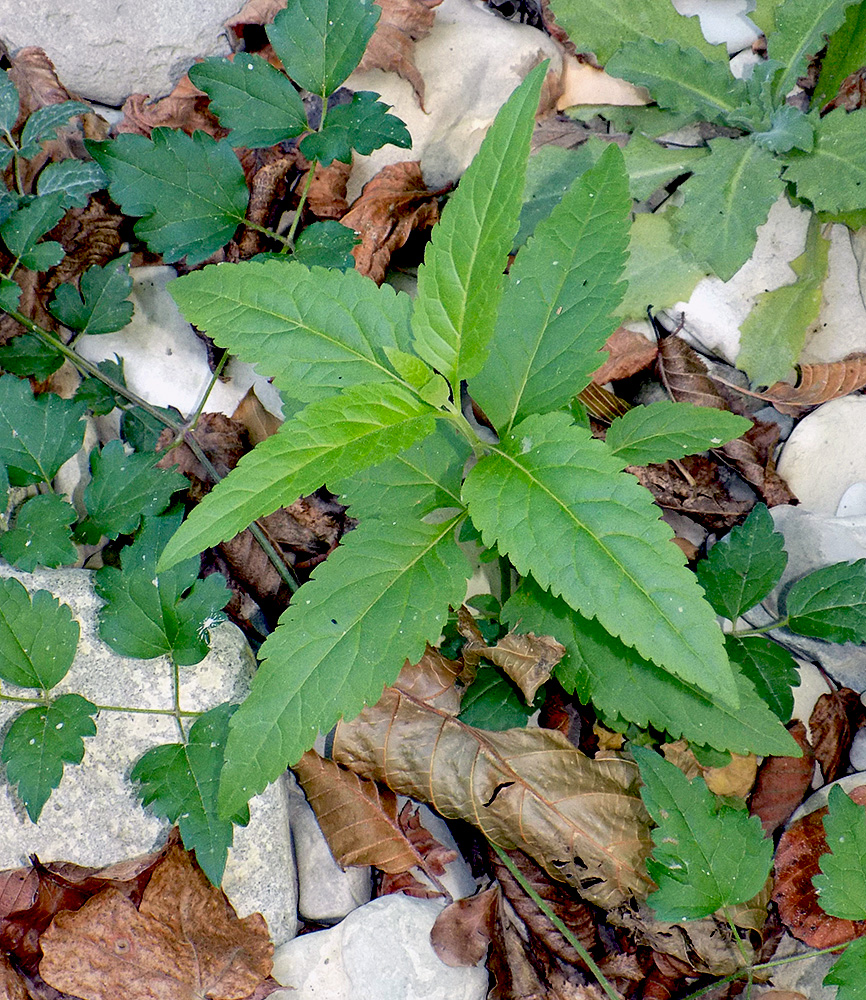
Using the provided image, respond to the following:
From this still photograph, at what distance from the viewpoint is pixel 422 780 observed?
2414 millimetres

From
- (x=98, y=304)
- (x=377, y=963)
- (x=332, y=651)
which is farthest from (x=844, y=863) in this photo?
(x=98, y=304)

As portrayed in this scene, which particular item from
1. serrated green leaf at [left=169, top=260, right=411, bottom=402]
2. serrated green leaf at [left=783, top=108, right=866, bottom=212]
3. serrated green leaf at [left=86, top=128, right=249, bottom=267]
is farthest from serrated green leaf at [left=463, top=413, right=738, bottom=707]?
serrated green leaf at [left=783, top=108, right=866, bottom=212]

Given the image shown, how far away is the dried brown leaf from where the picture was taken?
2520 millimetres

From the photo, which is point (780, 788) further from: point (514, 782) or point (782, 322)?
point (782, 322)

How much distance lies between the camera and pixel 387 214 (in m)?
2.90

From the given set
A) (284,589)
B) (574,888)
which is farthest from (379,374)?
(574,888)

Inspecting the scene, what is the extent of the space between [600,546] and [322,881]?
155 cm

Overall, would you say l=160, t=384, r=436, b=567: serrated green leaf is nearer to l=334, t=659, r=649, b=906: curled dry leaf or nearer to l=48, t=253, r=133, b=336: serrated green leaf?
l=334, t=659, r=649, b=906: curled dry leaf

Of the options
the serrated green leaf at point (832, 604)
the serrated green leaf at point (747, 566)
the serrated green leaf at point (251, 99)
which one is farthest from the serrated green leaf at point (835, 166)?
the serrated green leaf at point (251, 99)

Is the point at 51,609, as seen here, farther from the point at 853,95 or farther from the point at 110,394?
the point at 853,95

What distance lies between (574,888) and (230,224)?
2.28m

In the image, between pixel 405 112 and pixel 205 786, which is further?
pixel 405 112

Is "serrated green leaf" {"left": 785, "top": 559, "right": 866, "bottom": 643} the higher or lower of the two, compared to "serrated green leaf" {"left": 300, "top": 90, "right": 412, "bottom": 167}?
lower

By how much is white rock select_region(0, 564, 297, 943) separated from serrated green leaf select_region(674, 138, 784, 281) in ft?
6.86
